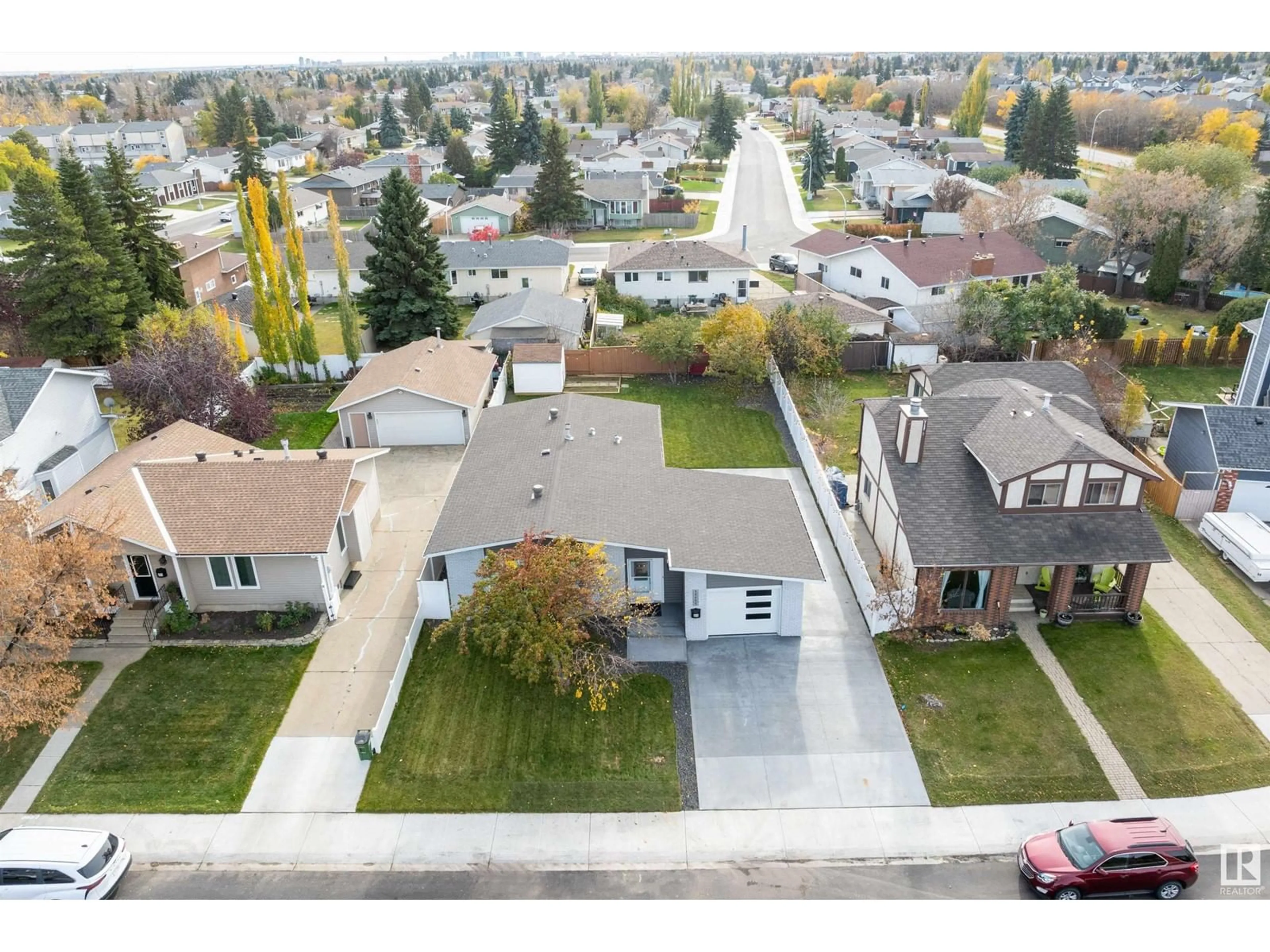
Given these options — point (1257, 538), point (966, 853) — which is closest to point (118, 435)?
point (966, 853)

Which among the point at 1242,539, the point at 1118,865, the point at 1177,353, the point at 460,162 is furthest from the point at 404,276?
the point at 460,162

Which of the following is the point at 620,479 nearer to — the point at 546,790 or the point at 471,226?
the point at 546,790

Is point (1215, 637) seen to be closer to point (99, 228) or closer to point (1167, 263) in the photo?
point (1167, 263)

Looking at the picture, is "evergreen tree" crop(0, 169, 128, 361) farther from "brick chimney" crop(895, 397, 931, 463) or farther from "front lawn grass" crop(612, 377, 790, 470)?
"brick chimney" crop(895, 397, 931, 463)

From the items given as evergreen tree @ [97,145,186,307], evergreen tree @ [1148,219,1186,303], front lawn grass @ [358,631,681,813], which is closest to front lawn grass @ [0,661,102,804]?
front lawn grass @ [358,631,681,813]

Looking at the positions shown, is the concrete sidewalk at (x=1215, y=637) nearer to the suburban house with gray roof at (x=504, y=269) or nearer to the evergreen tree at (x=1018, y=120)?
the suburban house with gray roof at (x=504, y=269)

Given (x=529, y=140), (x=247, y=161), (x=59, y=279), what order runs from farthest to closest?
(x=529, y=140), (x=247, y=161), (x=59, y=279)

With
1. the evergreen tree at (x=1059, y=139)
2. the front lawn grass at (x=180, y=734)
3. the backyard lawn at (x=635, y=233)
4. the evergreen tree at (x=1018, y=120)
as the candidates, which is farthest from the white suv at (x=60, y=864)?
the evergreen tree at (x=1018, y=120)
